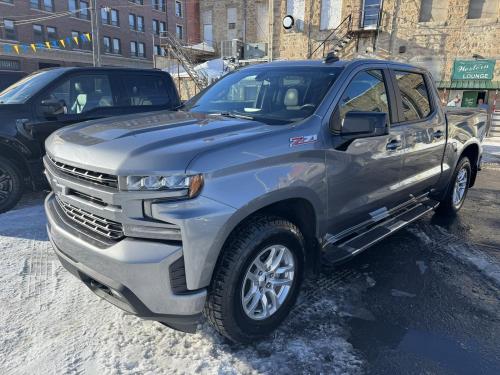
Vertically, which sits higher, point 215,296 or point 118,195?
point 118,195

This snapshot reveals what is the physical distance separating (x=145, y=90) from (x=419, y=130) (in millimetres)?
4288

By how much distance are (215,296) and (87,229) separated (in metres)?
0.92

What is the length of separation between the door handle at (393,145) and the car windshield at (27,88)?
4523 mm

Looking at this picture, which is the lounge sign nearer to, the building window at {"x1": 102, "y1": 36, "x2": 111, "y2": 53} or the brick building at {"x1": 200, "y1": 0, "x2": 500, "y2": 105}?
the brick building at {"x1": 200, "y1": 0, "x2": 500, "y2": 105}

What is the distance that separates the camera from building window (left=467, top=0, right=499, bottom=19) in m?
17.3

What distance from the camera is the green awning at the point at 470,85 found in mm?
17656

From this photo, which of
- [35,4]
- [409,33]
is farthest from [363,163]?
[35,4]

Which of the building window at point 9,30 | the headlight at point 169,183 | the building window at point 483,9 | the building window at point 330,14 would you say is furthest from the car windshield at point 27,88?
the building window at point 9,30

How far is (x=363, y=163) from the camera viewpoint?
10.5 feet

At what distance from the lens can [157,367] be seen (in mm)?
2418

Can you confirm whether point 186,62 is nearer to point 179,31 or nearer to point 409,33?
point 409,33

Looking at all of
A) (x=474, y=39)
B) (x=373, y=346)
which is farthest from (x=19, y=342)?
(x=474, y=39)

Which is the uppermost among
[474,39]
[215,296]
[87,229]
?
[474,39]

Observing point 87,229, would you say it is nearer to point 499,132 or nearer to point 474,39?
point 499,132
